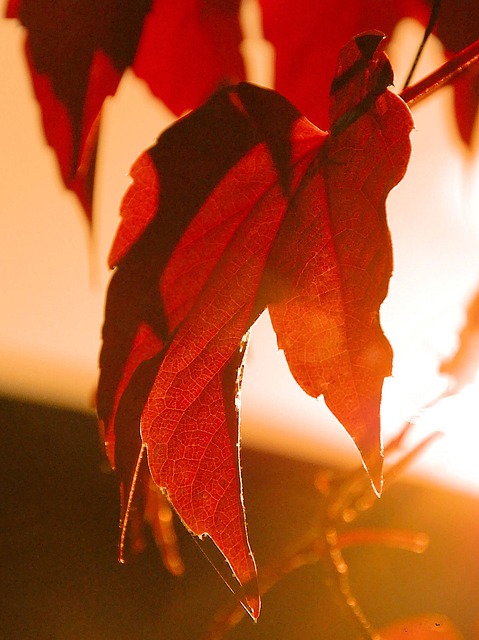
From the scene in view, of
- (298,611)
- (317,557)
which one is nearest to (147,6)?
(317,557)

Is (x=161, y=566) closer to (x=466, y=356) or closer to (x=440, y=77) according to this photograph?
(x=466, y=356)

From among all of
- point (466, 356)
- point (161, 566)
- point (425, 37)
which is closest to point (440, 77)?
point (425, 37)

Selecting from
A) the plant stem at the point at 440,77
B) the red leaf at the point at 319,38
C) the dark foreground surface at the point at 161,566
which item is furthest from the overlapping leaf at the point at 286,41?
the dark foreground surface at the point at 161,566

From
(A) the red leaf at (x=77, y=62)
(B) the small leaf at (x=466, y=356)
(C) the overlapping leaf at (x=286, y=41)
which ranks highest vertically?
(C) the overlapping leaf at (x=286, y=41)

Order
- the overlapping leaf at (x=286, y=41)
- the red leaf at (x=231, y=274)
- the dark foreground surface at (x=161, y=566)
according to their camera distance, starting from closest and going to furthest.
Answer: the red leaf at (x=231, y=274), the overlapping leaf at (x=286, y=41), the dark foreground surface at (x=161, y=566)

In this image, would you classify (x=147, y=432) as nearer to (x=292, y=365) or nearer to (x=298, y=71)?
(x=292, y=365)

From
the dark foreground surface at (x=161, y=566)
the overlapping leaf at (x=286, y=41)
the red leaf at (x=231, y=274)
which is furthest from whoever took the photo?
the dark foreground surface at (x=161, y=566)

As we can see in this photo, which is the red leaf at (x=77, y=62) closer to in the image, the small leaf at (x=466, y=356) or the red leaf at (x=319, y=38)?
the red leaf at (x=319, y=38)
